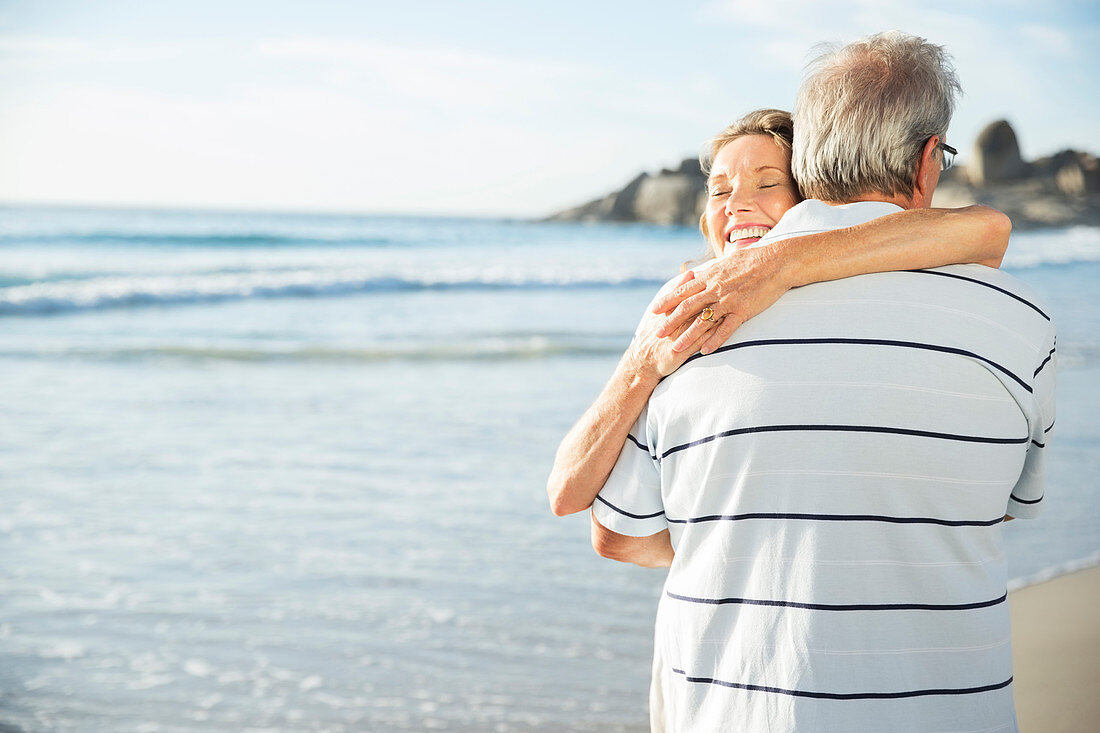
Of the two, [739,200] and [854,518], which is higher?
[739,200]

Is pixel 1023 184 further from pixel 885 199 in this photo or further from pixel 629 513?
pixel 629 513

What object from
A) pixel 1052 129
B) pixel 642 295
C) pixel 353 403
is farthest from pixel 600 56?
pixel 353 403

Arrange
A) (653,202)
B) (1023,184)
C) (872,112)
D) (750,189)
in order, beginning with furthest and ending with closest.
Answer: (653,202) → (1023,184) → (750,189) → (872,112)

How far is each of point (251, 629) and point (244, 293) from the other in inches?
372

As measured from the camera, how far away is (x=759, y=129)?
1.46 meters

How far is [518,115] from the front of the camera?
21.4 m

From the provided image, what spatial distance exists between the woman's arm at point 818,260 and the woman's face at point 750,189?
38 centimetres

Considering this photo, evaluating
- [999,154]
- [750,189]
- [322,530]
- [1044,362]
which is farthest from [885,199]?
[999,154]

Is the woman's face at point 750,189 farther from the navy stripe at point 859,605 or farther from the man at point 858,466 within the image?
the navy stripe at point 859,605

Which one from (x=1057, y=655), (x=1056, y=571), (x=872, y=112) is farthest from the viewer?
(x=1056, y=571)

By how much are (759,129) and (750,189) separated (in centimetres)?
11

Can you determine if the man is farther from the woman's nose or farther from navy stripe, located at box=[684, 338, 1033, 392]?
the woman's nose

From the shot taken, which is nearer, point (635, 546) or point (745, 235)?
point (635, 546)

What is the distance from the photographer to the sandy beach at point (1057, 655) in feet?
7.37
